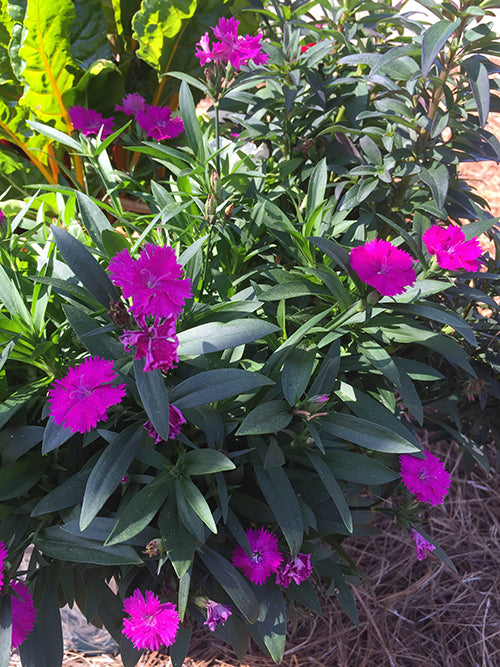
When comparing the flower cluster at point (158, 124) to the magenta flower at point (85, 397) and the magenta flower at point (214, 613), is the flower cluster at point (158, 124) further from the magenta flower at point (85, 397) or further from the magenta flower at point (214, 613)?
the magenta flower at point (214, 613)

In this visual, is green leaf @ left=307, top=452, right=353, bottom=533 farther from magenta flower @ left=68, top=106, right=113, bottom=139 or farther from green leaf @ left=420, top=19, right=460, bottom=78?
magenta flower @ left=68, top=106, right=113, bottom=139

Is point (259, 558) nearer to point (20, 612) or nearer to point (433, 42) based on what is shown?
point (20, 612)

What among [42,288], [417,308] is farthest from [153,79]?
[417,308]

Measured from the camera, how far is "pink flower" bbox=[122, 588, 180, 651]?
65cm

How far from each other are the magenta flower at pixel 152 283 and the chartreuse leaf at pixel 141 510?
0.24 meters

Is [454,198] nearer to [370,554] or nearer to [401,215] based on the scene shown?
[401,215]

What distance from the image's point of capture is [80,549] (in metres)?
0.70

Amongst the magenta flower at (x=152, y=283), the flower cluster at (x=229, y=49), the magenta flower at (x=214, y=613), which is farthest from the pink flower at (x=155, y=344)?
the flower cluster at (x=229, y=49)

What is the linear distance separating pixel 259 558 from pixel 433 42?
28.3 inches

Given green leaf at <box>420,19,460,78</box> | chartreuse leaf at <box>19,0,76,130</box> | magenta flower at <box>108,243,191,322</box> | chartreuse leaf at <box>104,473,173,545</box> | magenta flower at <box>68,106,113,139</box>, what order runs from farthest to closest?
chartreuse leaf at <box>19,0,76,130</box>
magenta flower at <box>68,106,113,139</box>
green leaf at <box>420,19,460,78</box>
chartreuse leaf at <box>104,473,173,545</box>
magenta flower at <box>108,243,191,322</box>

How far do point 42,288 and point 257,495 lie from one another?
0.42m

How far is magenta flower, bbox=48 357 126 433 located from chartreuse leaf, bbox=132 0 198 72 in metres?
0.98

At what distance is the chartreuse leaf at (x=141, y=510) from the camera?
25.5 inches

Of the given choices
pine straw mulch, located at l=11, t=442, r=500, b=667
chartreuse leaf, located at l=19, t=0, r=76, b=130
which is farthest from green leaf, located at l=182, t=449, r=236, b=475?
chartreuse leaf, located at l=19, t=0, r=76, b=130
